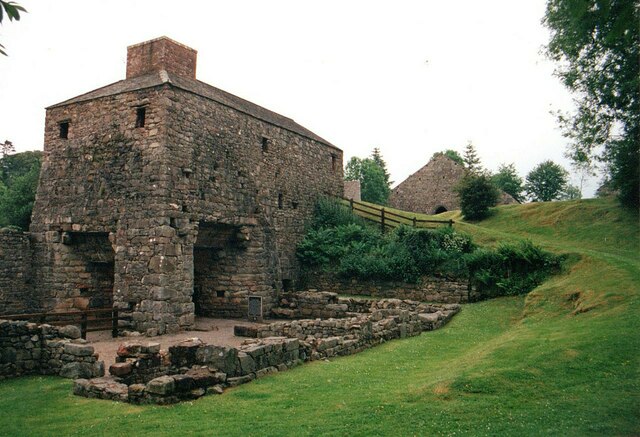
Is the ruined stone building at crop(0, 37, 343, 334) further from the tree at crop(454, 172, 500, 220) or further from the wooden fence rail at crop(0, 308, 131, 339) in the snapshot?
the tree at crop(454, 172, 500, 220)

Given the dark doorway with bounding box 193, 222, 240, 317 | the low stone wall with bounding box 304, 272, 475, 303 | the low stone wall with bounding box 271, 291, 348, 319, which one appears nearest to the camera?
the low stone wall with bounding box 271, 291, 348, 319

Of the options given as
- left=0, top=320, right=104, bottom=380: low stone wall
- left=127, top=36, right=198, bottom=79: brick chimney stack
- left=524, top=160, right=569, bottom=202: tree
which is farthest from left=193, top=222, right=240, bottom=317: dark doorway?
left=524, top=160, right=569, bottom=202: tree

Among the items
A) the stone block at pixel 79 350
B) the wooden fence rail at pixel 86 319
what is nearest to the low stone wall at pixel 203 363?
the stone block at pixel 79 350

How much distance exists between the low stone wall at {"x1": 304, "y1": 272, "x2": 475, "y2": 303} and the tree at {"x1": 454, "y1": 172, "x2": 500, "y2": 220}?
13.0 metres

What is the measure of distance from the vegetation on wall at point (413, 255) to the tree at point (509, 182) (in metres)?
29.2

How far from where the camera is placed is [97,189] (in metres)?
18.5

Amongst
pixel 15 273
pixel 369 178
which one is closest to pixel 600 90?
pixel 15 273

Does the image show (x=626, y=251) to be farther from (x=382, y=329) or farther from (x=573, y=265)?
(x=382, y=329)

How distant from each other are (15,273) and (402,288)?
620 inches

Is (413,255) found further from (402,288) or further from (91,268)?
(91,268)

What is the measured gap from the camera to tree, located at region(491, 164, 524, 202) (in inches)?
2004

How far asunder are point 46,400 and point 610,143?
23905mm

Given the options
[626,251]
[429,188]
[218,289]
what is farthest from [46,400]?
[429,188]

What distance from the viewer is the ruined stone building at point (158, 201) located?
17234 mm
